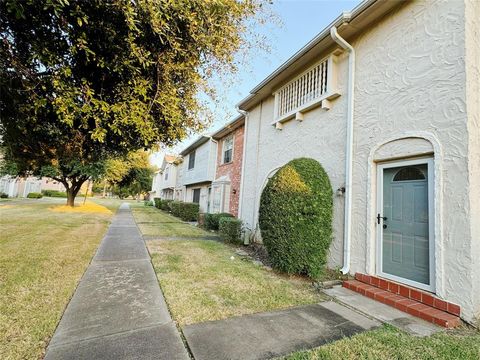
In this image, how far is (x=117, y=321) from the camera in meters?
3.09

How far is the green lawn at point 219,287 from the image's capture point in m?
3.52

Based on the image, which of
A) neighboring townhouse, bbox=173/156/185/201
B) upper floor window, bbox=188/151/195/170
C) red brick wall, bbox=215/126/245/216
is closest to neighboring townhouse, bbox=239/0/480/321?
red brick wall, bbox=215/126/245/216

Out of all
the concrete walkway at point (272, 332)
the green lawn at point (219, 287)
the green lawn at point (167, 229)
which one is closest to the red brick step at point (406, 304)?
the concrete walkway at point (272, 332)

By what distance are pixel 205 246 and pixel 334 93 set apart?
5871 mm

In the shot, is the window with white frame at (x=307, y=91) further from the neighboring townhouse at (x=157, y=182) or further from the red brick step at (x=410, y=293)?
the neighboring townhouse at (x=157, y=182)

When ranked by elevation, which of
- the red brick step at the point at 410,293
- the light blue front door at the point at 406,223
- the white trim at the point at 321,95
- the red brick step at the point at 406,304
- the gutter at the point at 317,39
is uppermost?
the gutter at the point at 317,39

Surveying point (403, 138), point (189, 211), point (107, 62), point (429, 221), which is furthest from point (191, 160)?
point (429, 221)

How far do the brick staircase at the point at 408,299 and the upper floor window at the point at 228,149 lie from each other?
9.04m

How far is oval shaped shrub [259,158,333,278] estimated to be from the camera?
4904 millimetres

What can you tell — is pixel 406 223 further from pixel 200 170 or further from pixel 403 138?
pixel 200 170

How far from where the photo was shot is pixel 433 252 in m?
3.76

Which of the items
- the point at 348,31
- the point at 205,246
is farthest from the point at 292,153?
the point at 205,246

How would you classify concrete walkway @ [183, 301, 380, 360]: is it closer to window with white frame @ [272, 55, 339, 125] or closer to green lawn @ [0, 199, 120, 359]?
green lawn @ [0, 199, 120, 359]

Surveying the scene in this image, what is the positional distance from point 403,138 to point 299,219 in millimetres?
2366
